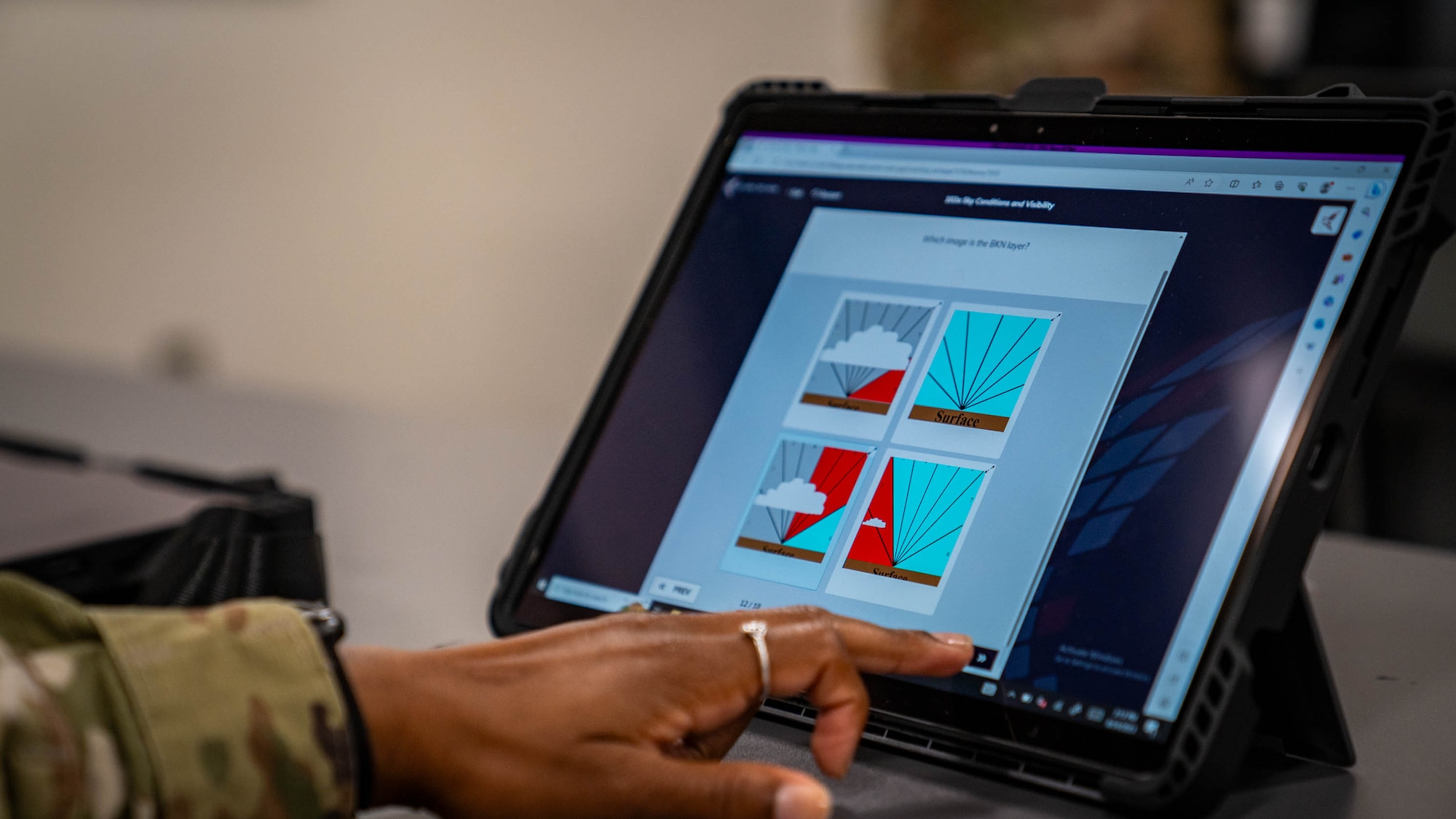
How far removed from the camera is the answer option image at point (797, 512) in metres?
0.53

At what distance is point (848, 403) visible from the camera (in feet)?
1.80

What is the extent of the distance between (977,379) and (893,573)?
9cm

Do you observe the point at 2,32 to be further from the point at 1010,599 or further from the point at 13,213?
the point at 1010,599

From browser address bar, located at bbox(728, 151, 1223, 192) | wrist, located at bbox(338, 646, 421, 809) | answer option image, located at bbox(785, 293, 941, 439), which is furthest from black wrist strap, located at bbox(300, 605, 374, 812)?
browser address bar, located at bbox(728, 151, 1223, 192)

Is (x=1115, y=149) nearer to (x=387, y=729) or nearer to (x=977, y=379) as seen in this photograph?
(x=977, y=379)

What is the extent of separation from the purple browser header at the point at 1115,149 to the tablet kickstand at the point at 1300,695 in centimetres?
18

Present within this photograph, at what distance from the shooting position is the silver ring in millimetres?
439

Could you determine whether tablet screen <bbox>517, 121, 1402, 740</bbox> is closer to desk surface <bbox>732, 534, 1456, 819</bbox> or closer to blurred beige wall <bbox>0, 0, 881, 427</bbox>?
desk surface <bbox>732, 534, 1456, 819</bbox>

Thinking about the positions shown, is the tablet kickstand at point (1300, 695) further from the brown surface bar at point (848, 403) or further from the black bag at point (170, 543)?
the black bag at point (170, 543)

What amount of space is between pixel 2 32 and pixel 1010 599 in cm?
397

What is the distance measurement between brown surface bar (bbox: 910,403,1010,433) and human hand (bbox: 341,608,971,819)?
101mm

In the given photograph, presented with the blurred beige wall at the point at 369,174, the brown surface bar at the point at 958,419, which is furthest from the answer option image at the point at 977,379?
the blurred beige wall at the point at 369,174

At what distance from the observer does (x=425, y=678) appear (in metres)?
0.42

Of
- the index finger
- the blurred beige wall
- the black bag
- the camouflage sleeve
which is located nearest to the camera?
the camouflage sleeve
